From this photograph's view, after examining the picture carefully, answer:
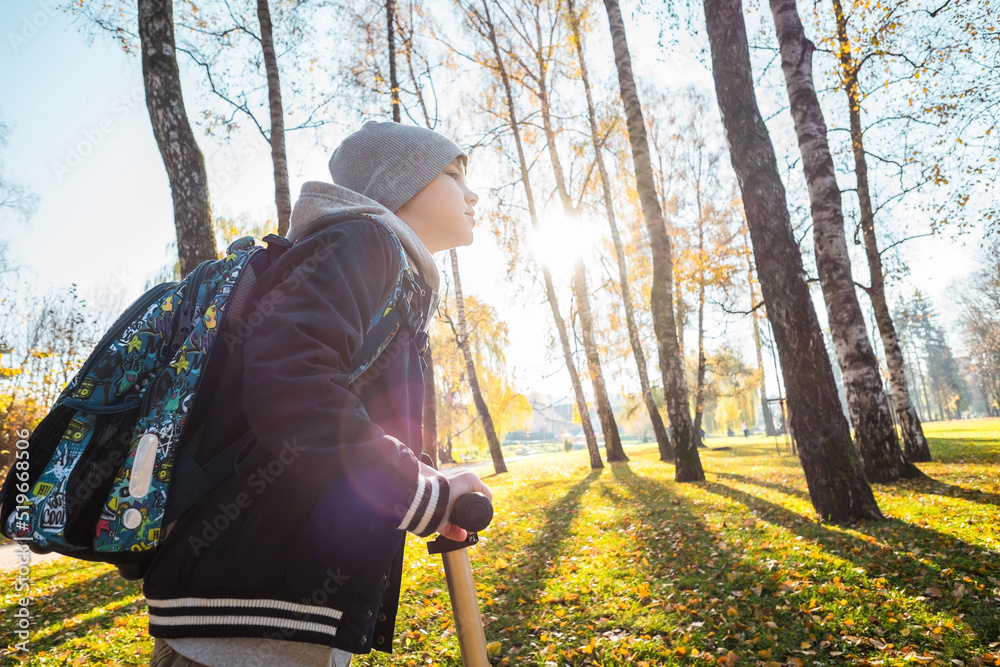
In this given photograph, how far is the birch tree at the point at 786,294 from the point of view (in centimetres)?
588

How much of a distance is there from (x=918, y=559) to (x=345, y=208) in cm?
559

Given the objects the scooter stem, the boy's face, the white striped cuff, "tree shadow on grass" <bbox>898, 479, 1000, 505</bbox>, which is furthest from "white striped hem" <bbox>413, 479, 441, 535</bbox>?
"tree shadow on grass" <bbox>898, 479, 1000, 505</bbox>

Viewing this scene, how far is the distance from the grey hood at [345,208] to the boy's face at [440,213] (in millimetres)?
254

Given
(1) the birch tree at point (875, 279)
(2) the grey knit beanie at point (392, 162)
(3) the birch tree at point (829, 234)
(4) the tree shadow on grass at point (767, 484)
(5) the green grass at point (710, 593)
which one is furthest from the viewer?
(1) the birch tree at point (875, 279)

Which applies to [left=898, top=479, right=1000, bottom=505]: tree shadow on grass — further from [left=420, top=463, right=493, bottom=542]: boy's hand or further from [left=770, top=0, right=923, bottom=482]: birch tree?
[left=420, top=463, right=493, bottom=542]: boy's hand

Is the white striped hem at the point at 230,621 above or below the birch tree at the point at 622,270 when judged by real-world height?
below

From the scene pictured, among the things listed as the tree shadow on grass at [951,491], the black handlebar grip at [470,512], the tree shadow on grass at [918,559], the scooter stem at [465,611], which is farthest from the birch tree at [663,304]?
the black handlebar grip at [470,512]

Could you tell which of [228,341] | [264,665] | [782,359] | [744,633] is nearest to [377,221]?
[228,341]

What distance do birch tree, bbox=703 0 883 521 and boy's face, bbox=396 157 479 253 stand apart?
539 centimetres

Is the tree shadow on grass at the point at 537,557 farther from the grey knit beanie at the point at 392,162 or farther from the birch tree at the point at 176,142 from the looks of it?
the birch tree at the point at 176,142

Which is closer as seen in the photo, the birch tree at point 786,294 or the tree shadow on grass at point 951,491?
the birch tree at point 786,294

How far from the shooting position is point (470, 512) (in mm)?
1209

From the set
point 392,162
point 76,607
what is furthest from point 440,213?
Result: point 76,607

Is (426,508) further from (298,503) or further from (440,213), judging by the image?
(440,213)
